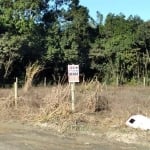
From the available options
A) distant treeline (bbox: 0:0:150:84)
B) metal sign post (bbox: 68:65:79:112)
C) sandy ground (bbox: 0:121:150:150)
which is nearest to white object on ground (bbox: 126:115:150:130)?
sandy ground (bbox: 0:121:150:150)

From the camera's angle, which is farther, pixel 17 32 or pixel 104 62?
pixel 104 62

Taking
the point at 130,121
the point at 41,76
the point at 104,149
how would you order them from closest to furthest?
the point at 104,149, the point at 130,121, the point at 41,76

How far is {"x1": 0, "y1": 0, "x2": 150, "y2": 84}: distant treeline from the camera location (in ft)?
151

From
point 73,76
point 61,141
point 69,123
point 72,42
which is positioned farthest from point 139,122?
point 72,42

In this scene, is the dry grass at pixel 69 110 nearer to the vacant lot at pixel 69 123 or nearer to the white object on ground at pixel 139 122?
the vacant lot at pixel 69 123

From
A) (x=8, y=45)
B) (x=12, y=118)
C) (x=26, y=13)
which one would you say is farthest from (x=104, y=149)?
(x=26, y=13)

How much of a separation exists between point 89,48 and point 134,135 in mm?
37460

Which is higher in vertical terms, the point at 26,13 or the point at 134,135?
the point at 26,13

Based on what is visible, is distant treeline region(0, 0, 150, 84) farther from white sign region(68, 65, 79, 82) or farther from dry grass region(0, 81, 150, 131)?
white sign region(68, 65, 79, 82)

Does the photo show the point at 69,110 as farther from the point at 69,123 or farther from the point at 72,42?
the point at 72,42

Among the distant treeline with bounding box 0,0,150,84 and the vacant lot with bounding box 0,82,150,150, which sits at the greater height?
the distant treeline with bounding box 0,0,150,84

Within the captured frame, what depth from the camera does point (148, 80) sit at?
53.2 m

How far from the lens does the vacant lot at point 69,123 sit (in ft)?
51.0

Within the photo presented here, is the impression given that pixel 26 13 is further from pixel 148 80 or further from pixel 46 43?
pixel 148 80
